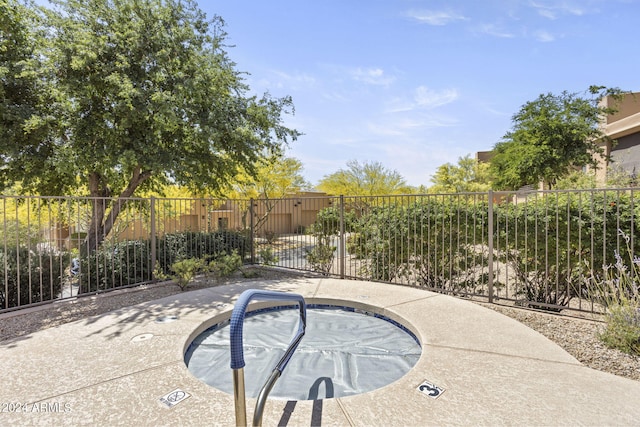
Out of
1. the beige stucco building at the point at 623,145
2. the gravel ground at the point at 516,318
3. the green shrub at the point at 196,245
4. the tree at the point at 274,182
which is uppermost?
the beige stucco building at the point at 623,145

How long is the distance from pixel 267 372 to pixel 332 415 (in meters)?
1.26

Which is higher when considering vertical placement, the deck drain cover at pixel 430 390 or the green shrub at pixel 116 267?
the green shrub at pixel 116 267

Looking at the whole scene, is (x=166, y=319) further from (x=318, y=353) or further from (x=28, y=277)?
(x=28, y=277)

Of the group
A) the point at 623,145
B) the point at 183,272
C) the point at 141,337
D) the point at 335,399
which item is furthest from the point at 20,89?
the point at 623,145

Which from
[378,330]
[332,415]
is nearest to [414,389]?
[332,415]

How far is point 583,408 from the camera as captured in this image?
6.68 feet

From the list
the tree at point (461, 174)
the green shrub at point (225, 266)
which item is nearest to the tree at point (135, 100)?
the green shrub at point (225, 266)

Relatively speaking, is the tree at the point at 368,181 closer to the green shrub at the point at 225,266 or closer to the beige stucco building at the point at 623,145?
the beige stucco building at the point at 623,145

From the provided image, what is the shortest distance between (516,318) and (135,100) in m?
8.45

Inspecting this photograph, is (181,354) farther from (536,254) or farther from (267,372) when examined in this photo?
(536,254)

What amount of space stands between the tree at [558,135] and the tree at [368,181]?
24.9 feet

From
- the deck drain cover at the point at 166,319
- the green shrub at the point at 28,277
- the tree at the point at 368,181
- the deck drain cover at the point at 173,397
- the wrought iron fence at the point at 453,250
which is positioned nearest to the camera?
the deck drain cover at the point at 173,397

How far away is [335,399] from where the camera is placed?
7.20 ft

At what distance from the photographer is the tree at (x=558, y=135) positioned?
1695 centimetres
